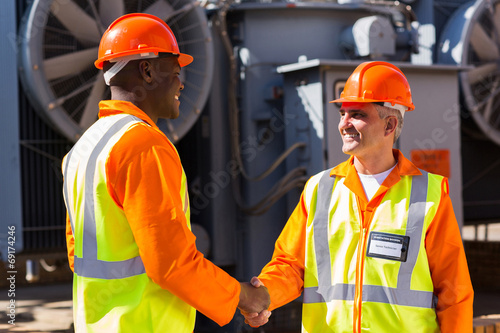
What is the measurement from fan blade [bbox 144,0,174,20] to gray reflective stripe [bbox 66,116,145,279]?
128 inches

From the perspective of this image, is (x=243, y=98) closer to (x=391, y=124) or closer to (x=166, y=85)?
(x=391, y=124)

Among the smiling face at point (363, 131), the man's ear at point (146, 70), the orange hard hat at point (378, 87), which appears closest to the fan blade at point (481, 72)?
the orange hard hat at point (378, 87)

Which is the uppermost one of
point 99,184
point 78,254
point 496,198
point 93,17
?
point 93,17

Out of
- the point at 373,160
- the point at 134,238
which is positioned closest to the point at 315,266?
the point at 373,160

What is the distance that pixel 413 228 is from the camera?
2334 millimetres

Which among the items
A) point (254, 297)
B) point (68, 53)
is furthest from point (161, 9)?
point (254, 297)

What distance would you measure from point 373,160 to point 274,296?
0.67 metres

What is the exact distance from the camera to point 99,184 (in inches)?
80.1

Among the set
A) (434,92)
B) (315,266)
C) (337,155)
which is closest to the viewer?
(315,266)

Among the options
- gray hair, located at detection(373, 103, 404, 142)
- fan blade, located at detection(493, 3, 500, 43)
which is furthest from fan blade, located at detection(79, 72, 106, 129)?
fan blade, located at detection(493, 3, 500, 43)

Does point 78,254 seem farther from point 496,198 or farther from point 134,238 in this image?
point 496,198

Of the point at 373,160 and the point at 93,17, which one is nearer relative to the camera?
the point at 373,160

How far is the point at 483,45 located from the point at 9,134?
190 inches

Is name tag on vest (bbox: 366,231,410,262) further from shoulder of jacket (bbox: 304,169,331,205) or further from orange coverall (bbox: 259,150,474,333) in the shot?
shoulder of jacket (bbox: 304,169,331,205)
